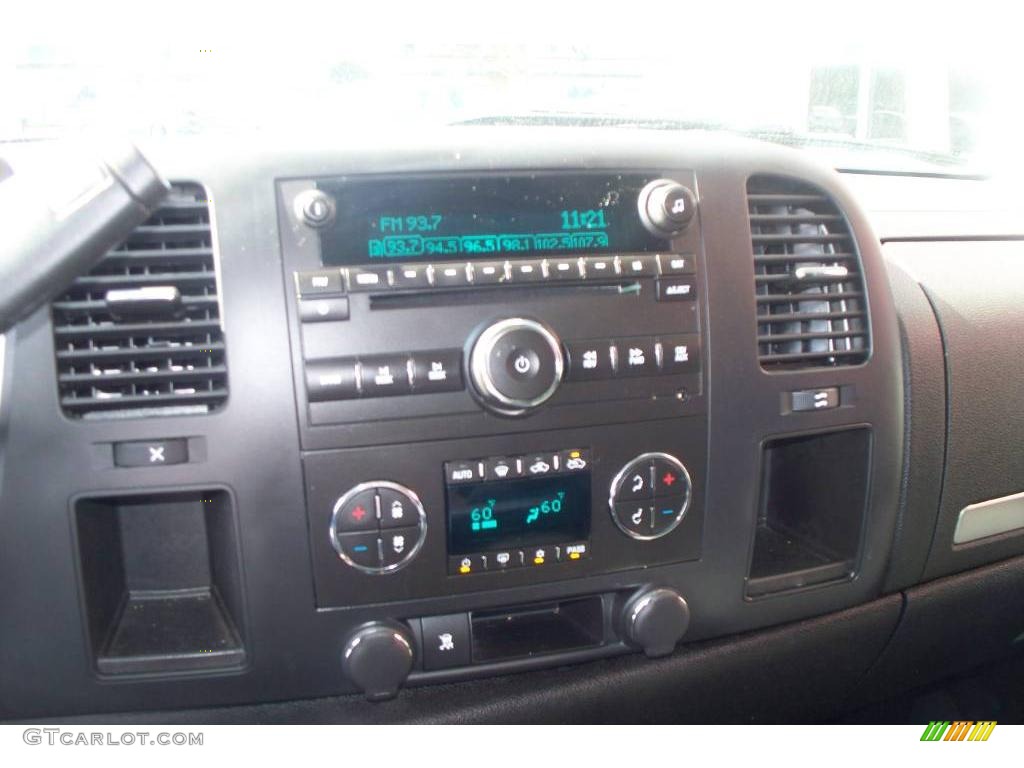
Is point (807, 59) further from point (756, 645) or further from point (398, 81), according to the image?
point (756, 645)

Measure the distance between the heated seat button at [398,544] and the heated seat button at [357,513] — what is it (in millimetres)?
25

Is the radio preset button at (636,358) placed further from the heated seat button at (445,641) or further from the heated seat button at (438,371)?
the heated seat button at (445,641)

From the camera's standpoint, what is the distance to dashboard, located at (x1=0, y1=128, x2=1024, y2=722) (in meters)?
0.94

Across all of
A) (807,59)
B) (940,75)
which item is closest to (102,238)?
(807,59)

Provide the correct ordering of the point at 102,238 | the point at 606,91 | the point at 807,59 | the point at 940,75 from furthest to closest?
1. the point at 940,75
2. the point at 807,59
3. the point at 606,91
4. the point at 102,238

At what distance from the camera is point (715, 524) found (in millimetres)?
1142

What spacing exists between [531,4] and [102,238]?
825mm

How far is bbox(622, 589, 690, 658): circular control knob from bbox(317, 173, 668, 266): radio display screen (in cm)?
44

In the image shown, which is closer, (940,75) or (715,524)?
(715,524)

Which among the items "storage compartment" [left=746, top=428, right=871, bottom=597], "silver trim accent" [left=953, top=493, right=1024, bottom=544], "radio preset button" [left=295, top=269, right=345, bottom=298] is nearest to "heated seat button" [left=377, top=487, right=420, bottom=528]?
"radio preset button" [left=295, top=269, right=345, bottom=298]

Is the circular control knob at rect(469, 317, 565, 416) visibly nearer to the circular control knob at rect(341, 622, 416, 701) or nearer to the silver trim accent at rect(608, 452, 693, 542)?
the silver trim accent at rect(608, 452, 693, 542)

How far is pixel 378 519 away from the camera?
1.00m

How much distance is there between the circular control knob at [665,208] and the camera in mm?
1048

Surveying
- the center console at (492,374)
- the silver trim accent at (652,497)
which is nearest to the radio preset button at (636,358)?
the center console at (492,374)
